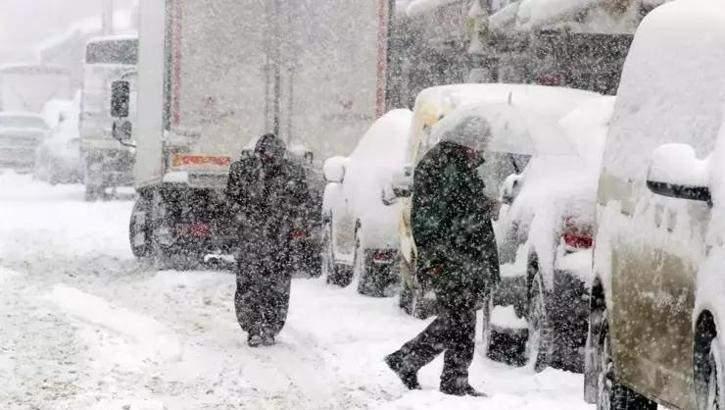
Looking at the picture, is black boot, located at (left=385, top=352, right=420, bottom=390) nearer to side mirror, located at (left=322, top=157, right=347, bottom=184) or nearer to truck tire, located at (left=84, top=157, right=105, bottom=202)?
side mirror, located at (left=322, top=157, right=347, bottom=184)

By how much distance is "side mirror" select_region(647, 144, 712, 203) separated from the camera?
5.68 m

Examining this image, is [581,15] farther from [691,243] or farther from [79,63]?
[79,63]

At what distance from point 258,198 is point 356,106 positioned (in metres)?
5.02

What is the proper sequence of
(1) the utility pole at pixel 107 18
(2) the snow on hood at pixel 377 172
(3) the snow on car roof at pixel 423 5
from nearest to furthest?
(2) the snow on hood at pixel 377 172 < (3) the snow on car roof at pixel 423 5 < (1) the utility pole at pixel 107 18

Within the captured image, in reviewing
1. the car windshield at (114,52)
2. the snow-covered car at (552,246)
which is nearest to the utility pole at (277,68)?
the snow-covered car at (552,246)

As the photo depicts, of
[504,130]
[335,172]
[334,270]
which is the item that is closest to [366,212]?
[335,172]

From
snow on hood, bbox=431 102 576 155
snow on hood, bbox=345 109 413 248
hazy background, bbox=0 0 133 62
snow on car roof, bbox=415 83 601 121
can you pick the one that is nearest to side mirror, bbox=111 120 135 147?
snow on hood, bbox=345 109 413 248

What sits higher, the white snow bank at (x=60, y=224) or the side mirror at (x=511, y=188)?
the side mirror at (x=511, y=188)

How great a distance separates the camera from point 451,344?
9.42 meters

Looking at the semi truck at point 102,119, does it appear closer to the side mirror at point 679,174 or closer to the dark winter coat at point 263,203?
the dark winter coat at point 263,203

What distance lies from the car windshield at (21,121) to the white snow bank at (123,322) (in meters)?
25.2

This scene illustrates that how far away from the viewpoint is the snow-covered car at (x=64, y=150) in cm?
3378

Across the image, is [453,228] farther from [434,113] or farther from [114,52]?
[114,52]

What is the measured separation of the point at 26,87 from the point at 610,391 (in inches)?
2075
